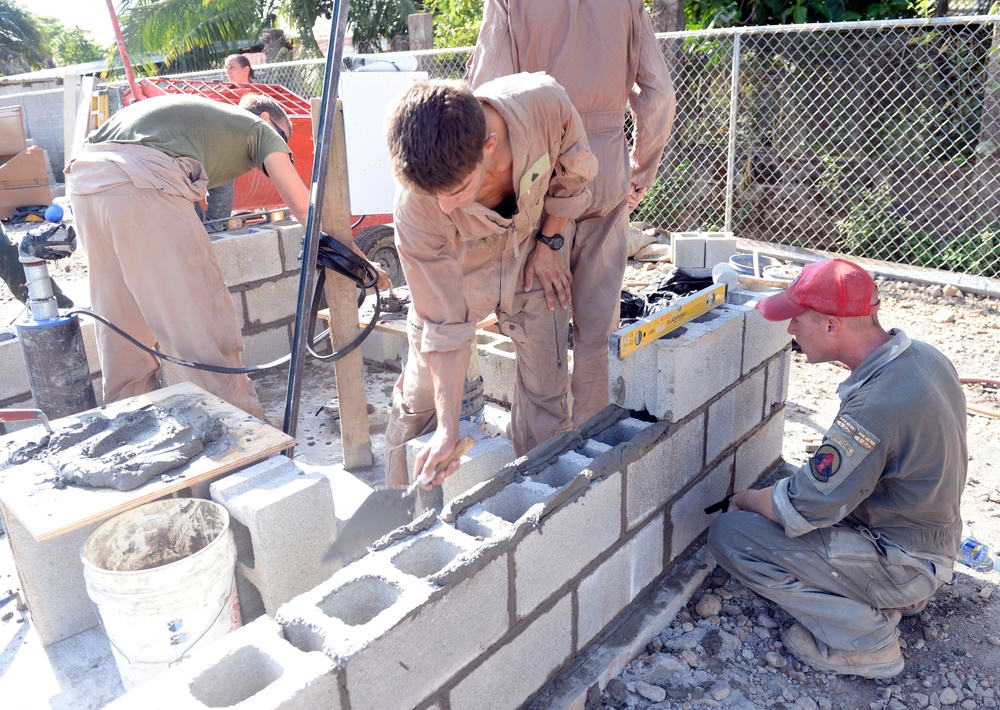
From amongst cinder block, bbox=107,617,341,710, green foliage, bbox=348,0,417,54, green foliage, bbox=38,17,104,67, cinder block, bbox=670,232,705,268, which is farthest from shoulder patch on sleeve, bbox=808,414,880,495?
green foliage, bbox=38,17,104,67

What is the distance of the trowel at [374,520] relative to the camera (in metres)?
2.76

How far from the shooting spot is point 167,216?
139 inches

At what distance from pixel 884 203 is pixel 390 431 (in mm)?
6185

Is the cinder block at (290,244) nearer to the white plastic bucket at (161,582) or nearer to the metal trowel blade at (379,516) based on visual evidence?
the metal trowel blade at (379,516)

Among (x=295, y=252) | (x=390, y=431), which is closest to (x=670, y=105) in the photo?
(x=390, y=431)

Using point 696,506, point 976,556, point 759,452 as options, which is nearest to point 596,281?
point 696,506

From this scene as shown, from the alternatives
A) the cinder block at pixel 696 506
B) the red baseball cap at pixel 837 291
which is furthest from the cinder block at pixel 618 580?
the red baseball cap at pixel 837 291

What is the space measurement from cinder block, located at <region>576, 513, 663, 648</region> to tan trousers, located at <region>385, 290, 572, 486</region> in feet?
2.10

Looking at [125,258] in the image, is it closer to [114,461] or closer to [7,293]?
[114,461]

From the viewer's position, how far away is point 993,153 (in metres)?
7.12

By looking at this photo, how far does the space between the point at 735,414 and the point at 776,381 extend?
1.39 feet

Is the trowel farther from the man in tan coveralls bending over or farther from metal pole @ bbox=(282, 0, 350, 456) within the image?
metal pole @ bbox=(282, 0, 350, 456)

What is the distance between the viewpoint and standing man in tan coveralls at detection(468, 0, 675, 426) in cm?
307

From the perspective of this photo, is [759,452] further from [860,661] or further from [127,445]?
[127,445]
